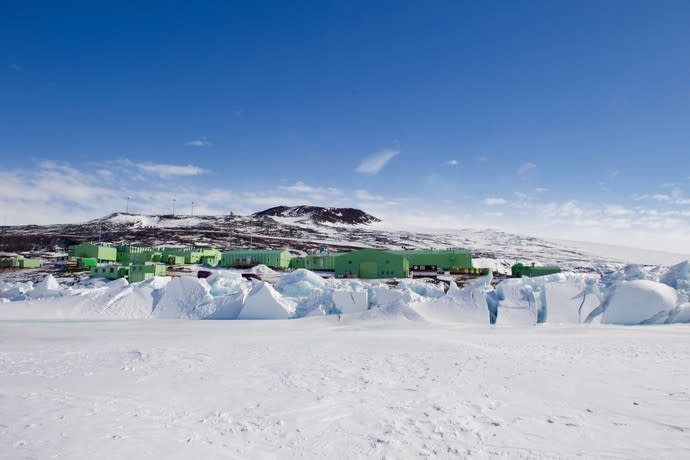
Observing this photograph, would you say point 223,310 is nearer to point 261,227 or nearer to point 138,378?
point 138,378

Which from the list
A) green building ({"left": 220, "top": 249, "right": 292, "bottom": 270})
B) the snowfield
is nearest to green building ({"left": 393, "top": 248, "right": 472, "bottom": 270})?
green building ({"left": 220, "top": 249, "right": 292, "bottom": 270})

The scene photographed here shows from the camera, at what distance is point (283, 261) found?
5138 cm

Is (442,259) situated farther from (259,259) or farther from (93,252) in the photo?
(93,252)

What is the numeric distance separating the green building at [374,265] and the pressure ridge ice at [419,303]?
20.9m

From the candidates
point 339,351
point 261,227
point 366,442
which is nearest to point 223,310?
point 339,351

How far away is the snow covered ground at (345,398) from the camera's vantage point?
13.9 feet

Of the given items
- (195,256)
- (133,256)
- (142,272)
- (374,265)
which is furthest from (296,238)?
(142,272)

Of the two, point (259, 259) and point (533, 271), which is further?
point (259, 259)

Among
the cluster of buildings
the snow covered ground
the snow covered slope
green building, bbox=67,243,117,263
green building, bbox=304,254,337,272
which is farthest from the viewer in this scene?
the snow covered slope

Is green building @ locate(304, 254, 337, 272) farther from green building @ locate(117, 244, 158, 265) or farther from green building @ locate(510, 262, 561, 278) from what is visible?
green building @ locate(510, 262, 561, 278)

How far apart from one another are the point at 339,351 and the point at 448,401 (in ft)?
12.9

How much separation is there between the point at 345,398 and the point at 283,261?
46216 millimetres

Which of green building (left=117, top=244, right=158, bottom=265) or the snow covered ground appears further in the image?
green building (left=117, top=244, right=158, bottom=265)

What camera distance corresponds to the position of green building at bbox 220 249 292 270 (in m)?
50.9
